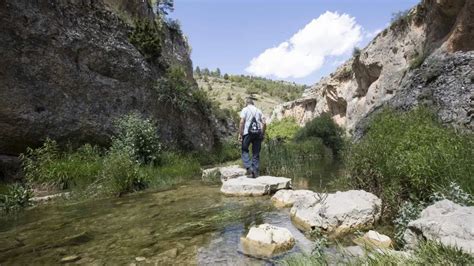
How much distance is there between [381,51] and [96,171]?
3121 centimetres

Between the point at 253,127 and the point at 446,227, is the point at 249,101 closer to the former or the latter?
the point at 253,127

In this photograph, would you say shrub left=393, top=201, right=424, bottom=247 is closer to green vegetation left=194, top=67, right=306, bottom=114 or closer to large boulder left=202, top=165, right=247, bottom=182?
large boulder left=202, top=165, right=247, bottom=182

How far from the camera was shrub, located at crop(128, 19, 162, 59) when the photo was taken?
17.5 metres

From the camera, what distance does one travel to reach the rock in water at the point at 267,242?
15.1 feet

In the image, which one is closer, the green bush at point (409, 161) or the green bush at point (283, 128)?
the green bush at point (409, 161)

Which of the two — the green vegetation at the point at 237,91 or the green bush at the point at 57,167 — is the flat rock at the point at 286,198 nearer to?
the green bush at the point at 57,167

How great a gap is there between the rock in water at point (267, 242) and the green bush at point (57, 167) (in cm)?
677

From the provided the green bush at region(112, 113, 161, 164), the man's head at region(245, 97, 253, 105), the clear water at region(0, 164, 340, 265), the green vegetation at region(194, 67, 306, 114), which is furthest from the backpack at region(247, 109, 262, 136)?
the green vegetation at region(194, 67, 306, 114)

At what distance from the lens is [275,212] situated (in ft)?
22.5

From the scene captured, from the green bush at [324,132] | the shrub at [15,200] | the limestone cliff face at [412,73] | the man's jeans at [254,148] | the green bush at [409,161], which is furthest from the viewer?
the green bush at [324,132]

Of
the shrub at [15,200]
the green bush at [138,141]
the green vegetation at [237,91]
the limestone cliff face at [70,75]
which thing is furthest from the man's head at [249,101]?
the green vegetation at [237,91]

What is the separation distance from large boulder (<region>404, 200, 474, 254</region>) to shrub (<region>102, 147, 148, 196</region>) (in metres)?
7.39

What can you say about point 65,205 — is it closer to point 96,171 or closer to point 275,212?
point 96,171

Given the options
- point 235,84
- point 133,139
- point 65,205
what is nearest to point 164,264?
point 65,205
